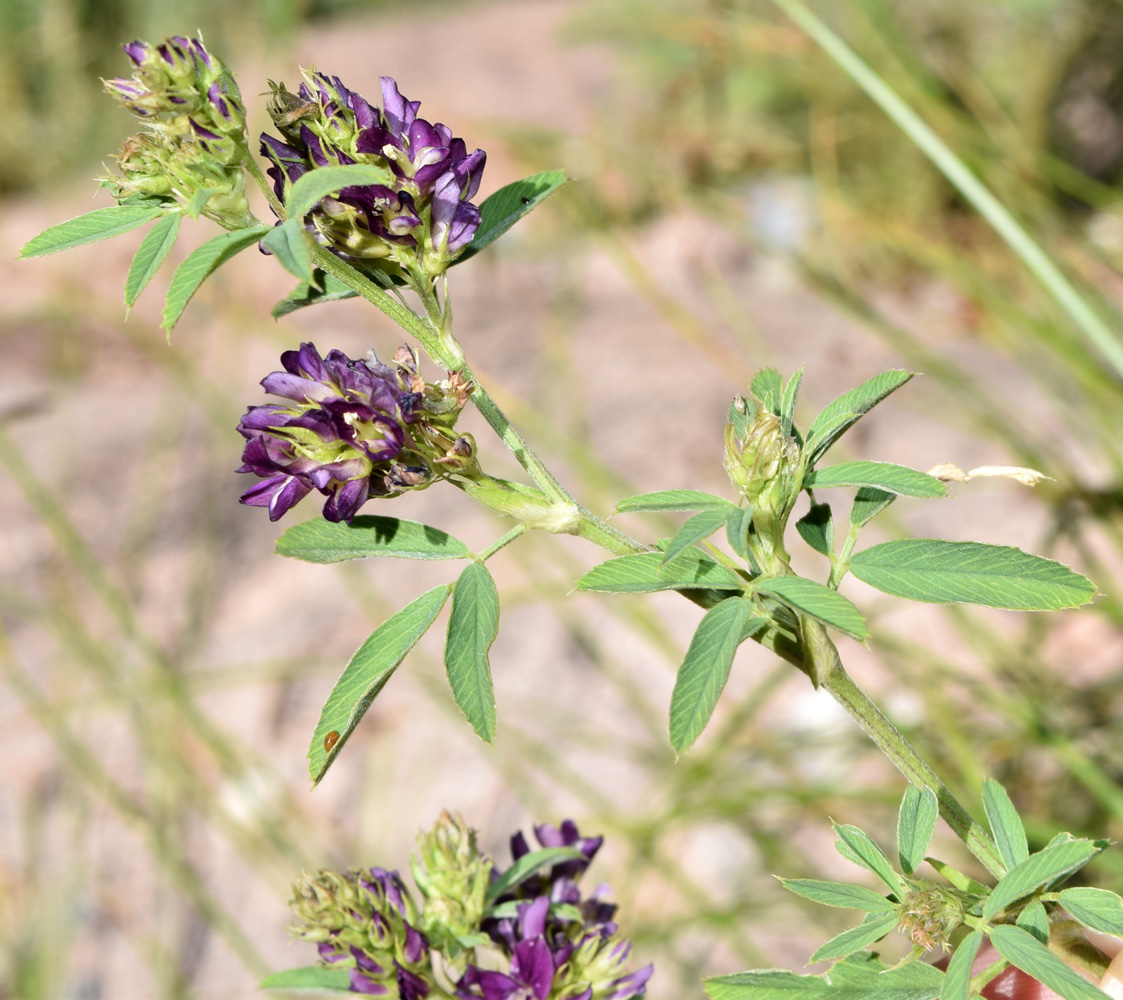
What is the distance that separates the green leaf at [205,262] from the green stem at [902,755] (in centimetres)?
38

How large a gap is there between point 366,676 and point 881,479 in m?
0.31

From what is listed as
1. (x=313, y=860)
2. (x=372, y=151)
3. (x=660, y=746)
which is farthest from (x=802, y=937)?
(x=372, y=151)

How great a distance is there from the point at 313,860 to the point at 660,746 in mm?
697

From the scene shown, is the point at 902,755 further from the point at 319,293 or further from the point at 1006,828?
the point at 319,293

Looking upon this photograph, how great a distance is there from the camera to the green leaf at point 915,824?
→ 0.54 metres

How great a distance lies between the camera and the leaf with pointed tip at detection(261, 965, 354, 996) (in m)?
0.64

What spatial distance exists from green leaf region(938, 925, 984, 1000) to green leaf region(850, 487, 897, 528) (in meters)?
0.23

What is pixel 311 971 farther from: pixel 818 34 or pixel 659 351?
pixel 659 351

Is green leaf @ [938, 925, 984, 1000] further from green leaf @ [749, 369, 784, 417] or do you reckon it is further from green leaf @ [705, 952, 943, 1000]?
green leaf @ [749, 369, 784, 417]

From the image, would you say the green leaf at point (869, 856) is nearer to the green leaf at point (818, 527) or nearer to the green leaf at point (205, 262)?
the green leaf at point (818, 527)

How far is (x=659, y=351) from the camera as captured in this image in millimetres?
2797

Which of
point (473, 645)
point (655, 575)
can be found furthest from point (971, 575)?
point (473, 645)

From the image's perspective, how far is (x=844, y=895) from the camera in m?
0.54

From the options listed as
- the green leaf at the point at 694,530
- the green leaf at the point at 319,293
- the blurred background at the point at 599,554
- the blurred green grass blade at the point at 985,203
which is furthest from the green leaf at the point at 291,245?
the blurred background at the point at 599,554
